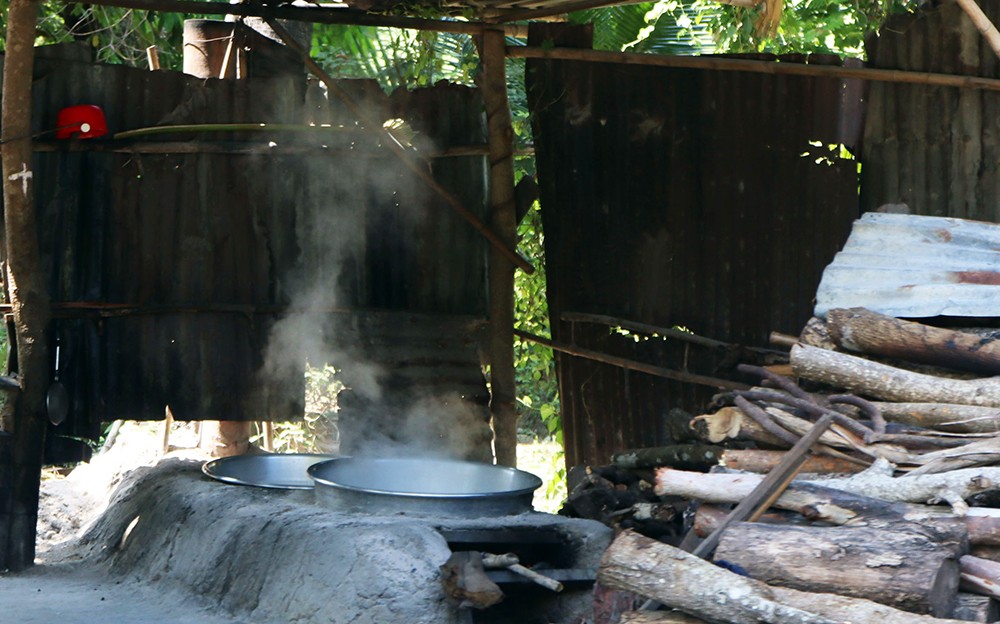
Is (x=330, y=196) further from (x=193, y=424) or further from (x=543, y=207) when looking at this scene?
(x=193, y=424)

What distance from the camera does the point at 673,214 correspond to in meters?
7.14

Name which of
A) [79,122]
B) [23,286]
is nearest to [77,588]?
[23,286]

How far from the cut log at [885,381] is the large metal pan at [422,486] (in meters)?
1.78

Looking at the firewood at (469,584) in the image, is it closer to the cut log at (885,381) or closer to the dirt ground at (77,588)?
the dirt ground at (77,588)

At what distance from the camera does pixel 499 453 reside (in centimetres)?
773

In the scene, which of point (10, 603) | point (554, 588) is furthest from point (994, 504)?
point (10, 603)

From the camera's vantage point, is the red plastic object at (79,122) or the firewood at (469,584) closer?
the firewood at (469,584)

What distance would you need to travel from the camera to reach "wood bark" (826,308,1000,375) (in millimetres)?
4520

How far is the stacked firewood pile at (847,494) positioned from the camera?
11.9ft

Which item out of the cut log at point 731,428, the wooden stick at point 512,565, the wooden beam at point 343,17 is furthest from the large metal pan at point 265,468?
the cut log at point 731,428

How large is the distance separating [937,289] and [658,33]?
20.4 feet

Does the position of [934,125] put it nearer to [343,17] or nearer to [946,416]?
[946,416]

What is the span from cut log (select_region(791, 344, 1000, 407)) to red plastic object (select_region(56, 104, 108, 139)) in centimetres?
435

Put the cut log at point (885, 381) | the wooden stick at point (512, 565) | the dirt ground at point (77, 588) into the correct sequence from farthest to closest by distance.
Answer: the dirt ground at point (77, 588) < the wooden stick at point (512, 565) < the cut log at point (885, 381)
